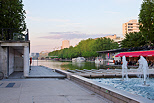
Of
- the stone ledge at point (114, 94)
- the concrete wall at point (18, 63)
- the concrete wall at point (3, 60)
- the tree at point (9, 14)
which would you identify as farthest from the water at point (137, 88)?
the tree at point (9, 14)

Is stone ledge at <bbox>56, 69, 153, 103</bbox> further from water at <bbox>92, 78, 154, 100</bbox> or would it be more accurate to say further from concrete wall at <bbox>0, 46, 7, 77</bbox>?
concrete wall at <bbox>0, 46, 7, 77</bbox>

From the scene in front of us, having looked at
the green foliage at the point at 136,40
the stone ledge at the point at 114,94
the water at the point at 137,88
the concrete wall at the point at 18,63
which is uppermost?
the green foliage at the point at 136,40

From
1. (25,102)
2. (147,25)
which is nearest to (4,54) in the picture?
(25,102)

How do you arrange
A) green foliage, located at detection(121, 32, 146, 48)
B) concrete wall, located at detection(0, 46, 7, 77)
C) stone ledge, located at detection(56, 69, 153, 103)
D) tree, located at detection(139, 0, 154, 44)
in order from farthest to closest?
1. green foliage, located at detection(121, 32, 146, 48)
2. tree, located at detection(139, 0, 154, 44)
3. concrete wall, located at detection(0, 46, 7, 77)
4. stone ledge, located at detection(56, 69, 153, 103)

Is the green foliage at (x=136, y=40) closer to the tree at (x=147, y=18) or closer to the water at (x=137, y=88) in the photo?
the tree at (x=147, y=18)

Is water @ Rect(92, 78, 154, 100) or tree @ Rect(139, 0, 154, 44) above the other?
tree @ Rect(139, 0, 154, 44)

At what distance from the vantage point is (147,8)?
48.7 metres

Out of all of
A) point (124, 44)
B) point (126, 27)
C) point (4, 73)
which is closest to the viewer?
point (4, 73)

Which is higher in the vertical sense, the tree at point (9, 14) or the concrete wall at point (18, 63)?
the tree at point (9, 14)

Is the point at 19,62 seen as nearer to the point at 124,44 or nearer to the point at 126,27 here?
the point at 124,44

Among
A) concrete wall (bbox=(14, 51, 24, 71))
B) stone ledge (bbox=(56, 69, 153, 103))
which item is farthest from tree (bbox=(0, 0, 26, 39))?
stone ledge (bbox=(56, 69, 153, 103))

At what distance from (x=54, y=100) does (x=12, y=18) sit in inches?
1002

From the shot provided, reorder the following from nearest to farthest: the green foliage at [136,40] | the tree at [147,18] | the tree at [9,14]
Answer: the tree at [9,14], the tree at [147,18], the green foliage at [136,40]

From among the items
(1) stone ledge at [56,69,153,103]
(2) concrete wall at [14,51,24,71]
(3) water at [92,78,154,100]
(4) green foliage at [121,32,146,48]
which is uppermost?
(4) green foliage at [121,32,146,48]
